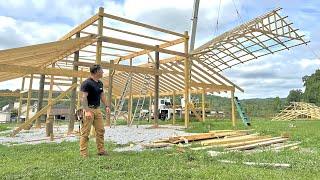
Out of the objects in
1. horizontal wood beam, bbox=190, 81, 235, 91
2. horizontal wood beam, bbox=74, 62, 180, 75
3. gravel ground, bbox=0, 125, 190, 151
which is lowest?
gravel ground, bbox=0, 125, 190, 151

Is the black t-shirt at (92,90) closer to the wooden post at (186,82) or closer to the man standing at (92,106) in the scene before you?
the man standing at (92,106)

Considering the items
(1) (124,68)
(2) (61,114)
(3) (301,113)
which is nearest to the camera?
(1) (124,68)

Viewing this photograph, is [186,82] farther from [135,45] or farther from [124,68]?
[124,68]

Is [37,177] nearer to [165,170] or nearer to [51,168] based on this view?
[51,168]

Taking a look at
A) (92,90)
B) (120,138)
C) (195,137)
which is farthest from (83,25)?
(92,90)

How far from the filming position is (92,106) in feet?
20.1

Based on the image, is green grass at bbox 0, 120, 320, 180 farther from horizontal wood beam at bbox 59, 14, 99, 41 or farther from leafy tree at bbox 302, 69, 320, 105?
leafy tree at bbox 302, 69, 320, 105

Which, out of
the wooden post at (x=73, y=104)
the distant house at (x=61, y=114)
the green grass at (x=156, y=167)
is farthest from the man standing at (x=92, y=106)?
the distant house at (x=61, y=114)

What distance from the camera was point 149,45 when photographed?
13672 millimetres

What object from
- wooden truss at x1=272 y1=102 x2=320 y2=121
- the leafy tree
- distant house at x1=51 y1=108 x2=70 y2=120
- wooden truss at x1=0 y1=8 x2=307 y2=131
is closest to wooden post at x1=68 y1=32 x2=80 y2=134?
wooden truss at x1=0 y1=8 x2=307 y2=131

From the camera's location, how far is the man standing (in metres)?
5.95

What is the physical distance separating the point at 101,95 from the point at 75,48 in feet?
23.7

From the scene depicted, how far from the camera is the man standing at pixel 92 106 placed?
19.5 feet

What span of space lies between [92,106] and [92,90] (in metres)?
0.31
